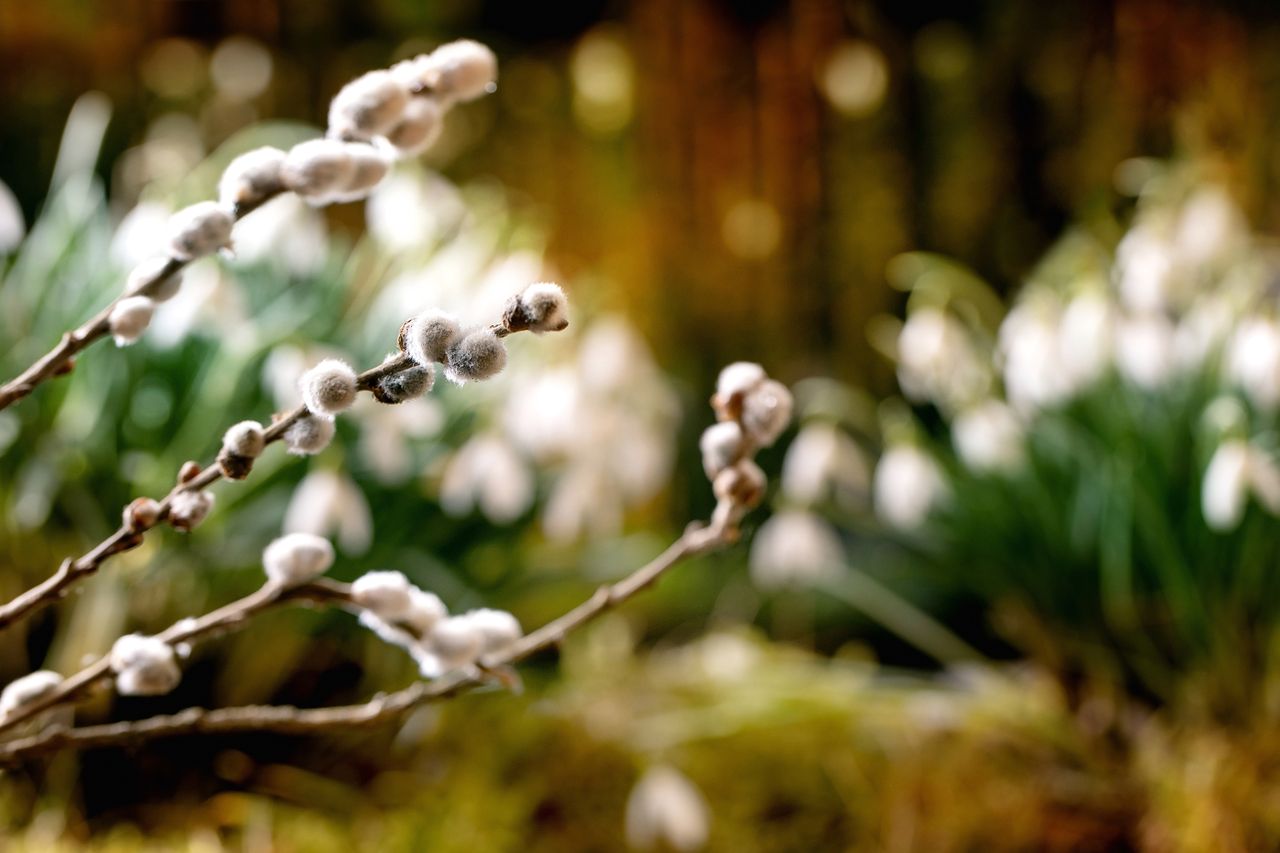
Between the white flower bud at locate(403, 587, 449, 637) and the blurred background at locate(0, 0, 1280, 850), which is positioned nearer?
the white flower bud at locate(403, 587, 449, 637)

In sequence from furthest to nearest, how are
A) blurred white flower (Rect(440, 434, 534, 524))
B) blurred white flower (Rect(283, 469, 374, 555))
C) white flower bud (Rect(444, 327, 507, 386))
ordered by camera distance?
blurred white flower (Rect(440, 434, 534, 524)) < blurred white flower (Rect(283, 469, 374, 555)) < white flower bud (Rect(444, 327, 507, 386))

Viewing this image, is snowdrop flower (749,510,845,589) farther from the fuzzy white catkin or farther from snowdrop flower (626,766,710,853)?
the fuzzy white catkin

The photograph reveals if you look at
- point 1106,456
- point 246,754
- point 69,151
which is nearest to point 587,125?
point 69,151

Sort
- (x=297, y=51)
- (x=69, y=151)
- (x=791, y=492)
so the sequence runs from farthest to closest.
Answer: (x=297, y=51)
(x=69, y=151)
(x=791, y=492)

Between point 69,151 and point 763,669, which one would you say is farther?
point 69,151

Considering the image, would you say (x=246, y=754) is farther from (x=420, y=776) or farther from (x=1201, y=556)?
(x=1201, y=556)

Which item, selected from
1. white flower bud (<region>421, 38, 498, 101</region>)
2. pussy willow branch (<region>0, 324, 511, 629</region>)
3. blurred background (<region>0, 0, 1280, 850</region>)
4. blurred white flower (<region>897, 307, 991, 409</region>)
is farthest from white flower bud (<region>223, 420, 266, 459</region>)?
blurred white flower (<region>897, 307, 991, 409</region>)
